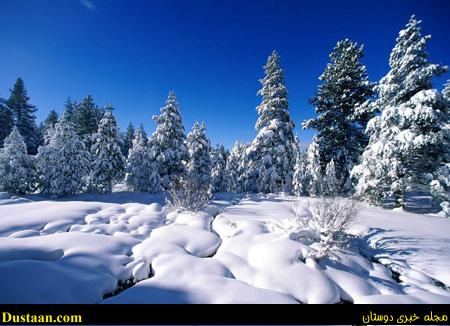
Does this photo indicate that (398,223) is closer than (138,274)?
No

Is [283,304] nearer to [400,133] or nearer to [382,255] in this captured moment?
[382,255]

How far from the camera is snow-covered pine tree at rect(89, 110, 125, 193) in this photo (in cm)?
1923

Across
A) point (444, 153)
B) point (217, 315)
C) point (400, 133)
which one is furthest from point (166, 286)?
point (444, 153)

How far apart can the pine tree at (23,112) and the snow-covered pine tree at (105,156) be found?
1999 cm

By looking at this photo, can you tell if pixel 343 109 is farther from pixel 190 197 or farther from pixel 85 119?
pixel 85 119

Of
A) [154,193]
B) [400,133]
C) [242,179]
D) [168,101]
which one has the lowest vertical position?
[154,193]

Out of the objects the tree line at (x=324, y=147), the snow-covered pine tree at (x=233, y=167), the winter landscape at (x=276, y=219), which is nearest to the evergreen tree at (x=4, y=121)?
the tree line at (x=324, y=147)

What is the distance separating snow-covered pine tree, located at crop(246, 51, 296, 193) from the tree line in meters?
0.09

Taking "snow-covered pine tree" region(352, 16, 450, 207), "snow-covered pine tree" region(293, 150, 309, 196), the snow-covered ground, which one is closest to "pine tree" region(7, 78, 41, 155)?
the snow-covered ground

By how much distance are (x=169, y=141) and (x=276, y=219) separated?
14848 mm

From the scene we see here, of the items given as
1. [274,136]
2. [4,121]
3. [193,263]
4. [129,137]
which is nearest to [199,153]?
[274,136]

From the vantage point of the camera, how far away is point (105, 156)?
19453mm

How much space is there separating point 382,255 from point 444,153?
9.01 m

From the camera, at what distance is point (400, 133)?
9.90 meters
